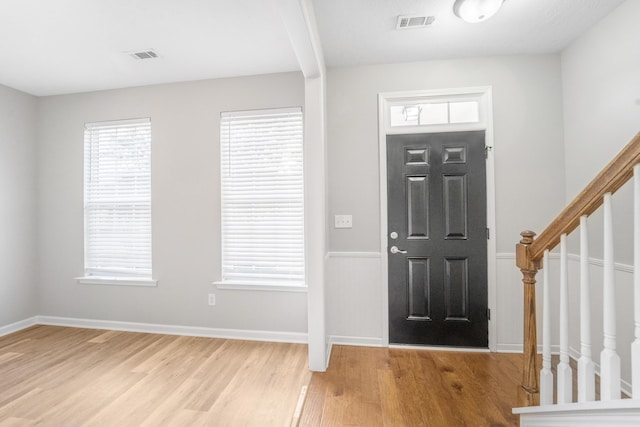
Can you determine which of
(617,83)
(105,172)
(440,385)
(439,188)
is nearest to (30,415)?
(105,172)

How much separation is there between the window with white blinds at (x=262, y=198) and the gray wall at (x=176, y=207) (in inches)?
4.6

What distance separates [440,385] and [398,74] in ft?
8.77

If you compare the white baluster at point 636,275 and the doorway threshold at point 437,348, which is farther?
the doorway threshold at point 437,348

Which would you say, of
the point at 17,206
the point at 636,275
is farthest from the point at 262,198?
the point at 17,206

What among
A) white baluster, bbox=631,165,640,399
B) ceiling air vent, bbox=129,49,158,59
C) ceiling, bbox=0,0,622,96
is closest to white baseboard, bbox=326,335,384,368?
white baluster, bbox=631,165,640,399

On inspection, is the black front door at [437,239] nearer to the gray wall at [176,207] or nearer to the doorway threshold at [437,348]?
the doorway threshold at [437,348]

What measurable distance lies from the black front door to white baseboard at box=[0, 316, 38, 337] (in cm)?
410

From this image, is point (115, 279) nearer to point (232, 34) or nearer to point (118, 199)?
point (118, 199)

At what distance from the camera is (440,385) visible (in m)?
2.10

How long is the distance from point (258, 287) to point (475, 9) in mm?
2867

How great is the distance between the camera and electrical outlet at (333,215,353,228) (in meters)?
2.77

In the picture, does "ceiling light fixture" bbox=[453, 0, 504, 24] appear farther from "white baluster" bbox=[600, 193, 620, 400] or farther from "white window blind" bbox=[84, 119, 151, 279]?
"white window blind" bbox=[84, 119, 151, 279]

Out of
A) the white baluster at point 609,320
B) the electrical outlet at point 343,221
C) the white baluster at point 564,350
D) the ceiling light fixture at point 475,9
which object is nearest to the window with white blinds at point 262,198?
the electrical outlet at point 343,221

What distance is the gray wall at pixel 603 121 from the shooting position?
195 centimetres
